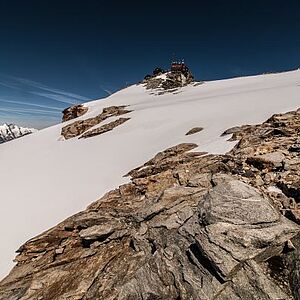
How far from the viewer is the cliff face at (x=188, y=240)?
27.4 feet

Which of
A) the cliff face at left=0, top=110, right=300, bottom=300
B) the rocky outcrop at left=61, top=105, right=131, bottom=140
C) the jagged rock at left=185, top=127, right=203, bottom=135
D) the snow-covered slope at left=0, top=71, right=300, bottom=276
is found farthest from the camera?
the rocky outcrop at left=61, top=105, right=131, bottom=140

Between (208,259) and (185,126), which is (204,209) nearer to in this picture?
(208,259)

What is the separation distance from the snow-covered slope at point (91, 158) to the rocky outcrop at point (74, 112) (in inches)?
895

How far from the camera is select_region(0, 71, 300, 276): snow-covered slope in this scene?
1989cm

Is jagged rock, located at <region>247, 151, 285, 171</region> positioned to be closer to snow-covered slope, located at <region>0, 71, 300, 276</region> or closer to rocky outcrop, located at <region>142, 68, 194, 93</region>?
snow-covered slope, located at <region>0, 71, 300, 276</region>

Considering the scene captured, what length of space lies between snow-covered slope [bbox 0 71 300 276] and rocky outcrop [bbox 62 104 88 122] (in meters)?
22.7

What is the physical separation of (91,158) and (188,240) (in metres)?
21.6

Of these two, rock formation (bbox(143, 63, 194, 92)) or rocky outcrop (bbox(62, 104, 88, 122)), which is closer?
rocky outcrop (bbox(62, 104, 88, 122))

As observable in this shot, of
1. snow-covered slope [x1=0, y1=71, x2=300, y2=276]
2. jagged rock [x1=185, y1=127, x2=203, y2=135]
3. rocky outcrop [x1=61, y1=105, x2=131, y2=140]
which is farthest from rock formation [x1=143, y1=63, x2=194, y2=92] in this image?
→ jagged rock [x1=185, y1=127, x2=203, y2=135]

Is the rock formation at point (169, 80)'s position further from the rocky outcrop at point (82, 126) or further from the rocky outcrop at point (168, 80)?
the rocky outcrop at point (82, 126)

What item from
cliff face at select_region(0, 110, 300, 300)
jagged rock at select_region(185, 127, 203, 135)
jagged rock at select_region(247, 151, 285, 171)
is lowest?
cliff face at select_region(0, 110, 300, 300)

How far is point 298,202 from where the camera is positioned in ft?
35.2

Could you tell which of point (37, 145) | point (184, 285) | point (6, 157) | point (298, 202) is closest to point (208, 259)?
point (184, 285)

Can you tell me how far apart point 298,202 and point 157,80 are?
Result: 86.5 m
